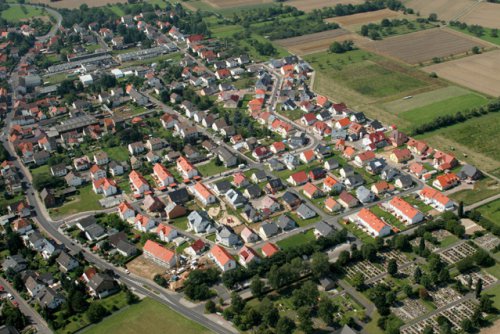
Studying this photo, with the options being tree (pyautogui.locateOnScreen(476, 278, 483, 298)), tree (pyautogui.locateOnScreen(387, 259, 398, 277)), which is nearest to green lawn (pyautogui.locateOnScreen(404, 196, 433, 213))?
tree (pyautogui.locateOnScreen(387, 259, 398, 277))

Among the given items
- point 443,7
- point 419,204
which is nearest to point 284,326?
point 419,204

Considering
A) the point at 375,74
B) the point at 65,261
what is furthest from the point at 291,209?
the point at 375,74

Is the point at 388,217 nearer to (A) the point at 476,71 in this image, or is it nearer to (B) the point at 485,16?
(A) the point at 476,71

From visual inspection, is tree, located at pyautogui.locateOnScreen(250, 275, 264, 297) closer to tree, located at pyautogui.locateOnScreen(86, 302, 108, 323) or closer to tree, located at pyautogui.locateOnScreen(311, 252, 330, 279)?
tree, located at pyautogui.locateOnScreen(311, 252, 330, 279)

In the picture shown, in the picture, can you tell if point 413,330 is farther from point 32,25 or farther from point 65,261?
point 32,25

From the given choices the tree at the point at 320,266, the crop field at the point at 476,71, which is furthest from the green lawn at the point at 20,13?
the tree at the point at 320,266

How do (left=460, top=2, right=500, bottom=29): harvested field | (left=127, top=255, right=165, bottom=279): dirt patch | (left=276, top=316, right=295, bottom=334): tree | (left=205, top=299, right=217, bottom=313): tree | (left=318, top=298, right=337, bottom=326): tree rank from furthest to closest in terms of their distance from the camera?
(left=460, top=2, right=500, bottom=29): harvested field → (left=127, top=255, right=165, bottom=279): dirt patch → (left=205, top=299, right=217, bottom=313): tree → (left=318, top=298, right=337, bottom=326): tree → (left=276, top=316, right=295, bottom=334): tree
